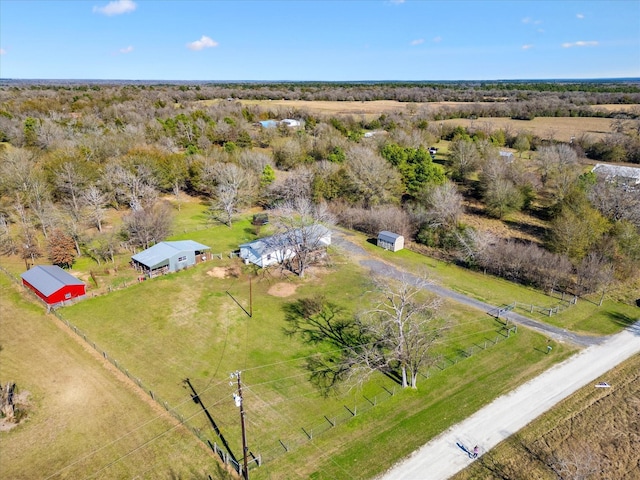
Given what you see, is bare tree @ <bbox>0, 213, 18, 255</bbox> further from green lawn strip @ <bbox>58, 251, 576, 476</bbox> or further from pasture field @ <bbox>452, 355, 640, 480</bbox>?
pasture field @ <bbox>452, 355, 640, 480</bbox>

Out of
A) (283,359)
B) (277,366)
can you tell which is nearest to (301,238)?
(283,359)

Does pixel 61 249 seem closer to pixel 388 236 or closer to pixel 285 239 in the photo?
pixel 285 239

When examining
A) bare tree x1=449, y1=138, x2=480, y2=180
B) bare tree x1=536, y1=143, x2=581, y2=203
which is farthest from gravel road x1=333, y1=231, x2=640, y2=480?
bare tree x1=449, y1=138, x2=480, y2=180

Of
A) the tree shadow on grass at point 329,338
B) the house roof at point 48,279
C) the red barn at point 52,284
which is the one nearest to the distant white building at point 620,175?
the tree shadow on grass at point 329,338

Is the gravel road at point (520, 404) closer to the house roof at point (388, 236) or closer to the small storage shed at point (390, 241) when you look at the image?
the small storage shed at point (390, 241)

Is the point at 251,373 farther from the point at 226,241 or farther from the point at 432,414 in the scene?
the point at 226,241

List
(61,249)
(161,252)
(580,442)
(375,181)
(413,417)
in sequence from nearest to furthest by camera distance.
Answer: (580,442), (413,417), (61,249), (161,252), (375,181)
